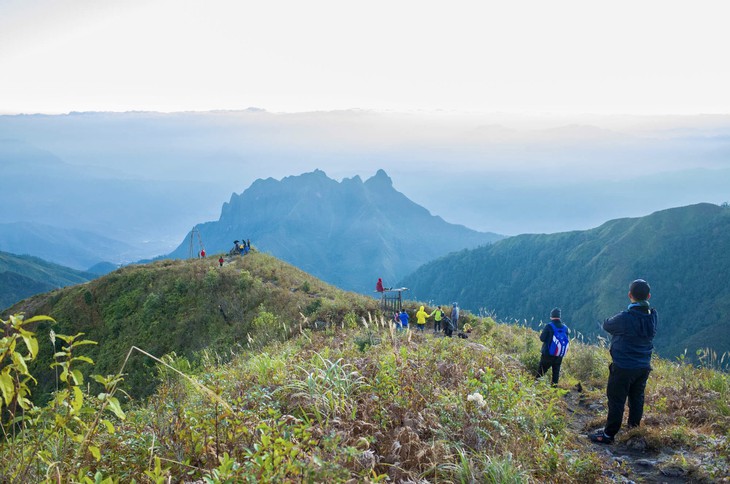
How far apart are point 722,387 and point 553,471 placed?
15.7 feet

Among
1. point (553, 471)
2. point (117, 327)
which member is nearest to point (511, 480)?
point (553, 471)

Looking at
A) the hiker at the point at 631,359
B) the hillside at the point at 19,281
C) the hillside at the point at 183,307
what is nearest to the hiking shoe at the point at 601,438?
the hiker at the point at 631,359

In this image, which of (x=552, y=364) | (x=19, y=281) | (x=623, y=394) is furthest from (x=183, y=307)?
(x=19, y=281)

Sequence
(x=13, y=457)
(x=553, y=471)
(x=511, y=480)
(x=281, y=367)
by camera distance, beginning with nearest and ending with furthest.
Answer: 1. (x=13, y=457)
2. (x=511, y=480)
3. (x=553, y=471)
4. (x=281, y=367)

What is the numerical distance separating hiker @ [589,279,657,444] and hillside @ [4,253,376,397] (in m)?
13.7

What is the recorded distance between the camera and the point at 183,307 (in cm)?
2658

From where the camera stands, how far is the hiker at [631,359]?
606 centimetres

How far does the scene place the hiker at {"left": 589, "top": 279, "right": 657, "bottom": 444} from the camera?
19.9 feet

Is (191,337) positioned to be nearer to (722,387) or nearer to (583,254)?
(722,387)

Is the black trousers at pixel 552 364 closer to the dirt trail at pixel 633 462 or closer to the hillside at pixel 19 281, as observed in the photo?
the dirt trail at pixel 633 462

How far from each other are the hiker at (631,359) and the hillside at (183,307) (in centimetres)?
1367

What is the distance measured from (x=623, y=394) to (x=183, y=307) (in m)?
25.3

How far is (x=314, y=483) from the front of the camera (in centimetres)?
309

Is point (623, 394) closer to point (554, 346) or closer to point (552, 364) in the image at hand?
point (554, 346)
